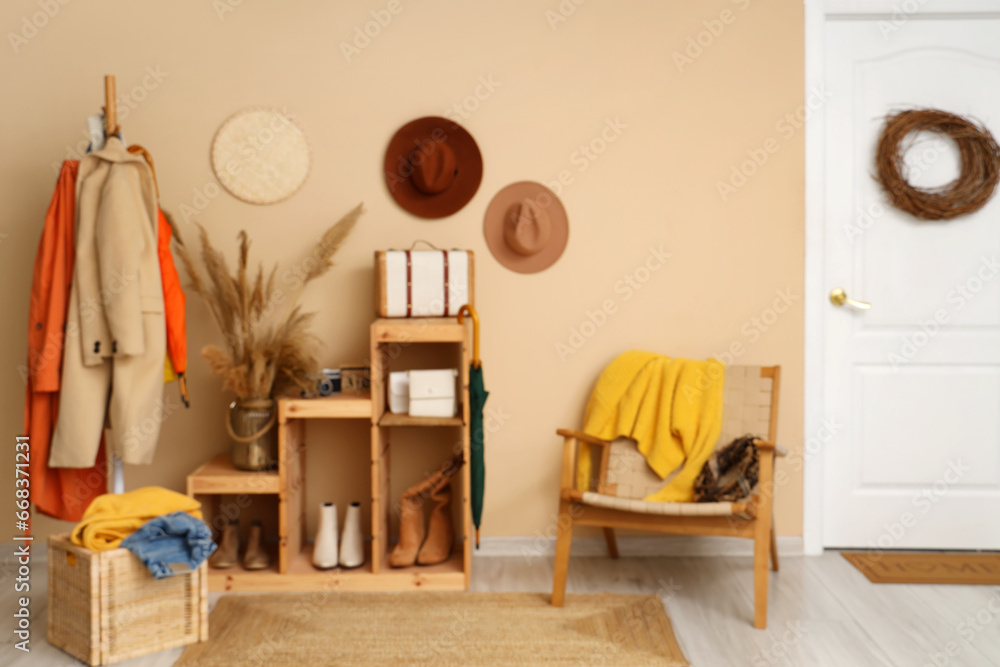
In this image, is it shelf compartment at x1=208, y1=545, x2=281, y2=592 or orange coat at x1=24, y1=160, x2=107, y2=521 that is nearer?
orange coat at x1=24, y1=160, x2=107, y2=521

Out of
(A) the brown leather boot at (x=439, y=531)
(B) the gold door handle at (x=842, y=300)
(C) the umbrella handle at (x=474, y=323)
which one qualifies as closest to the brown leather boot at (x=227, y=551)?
(A) the brown leather boot at (x=439, y=531)

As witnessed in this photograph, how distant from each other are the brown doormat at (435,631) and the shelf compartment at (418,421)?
1.87 feet

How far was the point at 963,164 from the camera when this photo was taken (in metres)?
3.03

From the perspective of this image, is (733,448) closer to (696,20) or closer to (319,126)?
(696,20)

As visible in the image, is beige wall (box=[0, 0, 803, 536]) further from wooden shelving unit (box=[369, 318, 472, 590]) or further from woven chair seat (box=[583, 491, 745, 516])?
woven chair seat (box=[583, 491, 745, 516])

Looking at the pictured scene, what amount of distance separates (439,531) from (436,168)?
1.31 metres

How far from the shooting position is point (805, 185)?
3.05 m

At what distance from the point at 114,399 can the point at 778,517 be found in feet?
7.90

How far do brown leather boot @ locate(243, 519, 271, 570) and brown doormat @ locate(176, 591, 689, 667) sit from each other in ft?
0.44

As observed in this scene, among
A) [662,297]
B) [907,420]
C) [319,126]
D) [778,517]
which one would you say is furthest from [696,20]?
[778,517]

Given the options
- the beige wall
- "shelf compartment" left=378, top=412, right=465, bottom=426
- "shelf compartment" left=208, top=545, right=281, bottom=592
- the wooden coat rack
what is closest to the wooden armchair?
the beige wall

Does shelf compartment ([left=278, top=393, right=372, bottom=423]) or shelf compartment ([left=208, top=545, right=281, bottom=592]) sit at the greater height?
shelf compartment ([left=278, top=393, right=372, bottom=423])

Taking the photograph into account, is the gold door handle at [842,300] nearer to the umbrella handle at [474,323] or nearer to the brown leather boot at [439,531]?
the umbrella handle at [474,323]

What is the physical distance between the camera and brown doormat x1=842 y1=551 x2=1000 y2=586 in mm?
2805
